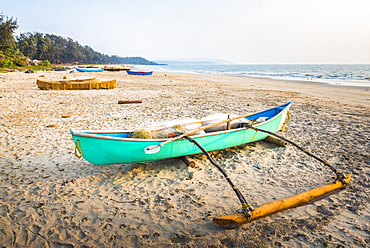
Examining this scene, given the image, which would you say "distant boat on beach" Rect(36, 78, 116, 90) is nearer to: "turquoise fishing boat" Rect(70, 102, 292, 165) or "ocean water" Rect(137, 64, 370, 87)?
"turquoise fishing boat" Rect(70, 102, 292, 165)

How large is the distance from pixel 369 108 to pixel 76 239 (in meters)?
12.5

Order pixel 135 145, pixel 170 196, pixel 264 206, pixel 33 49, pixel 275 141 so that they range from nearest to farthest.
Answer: pixel 264 206 < pixel 170 196 < pixel 135 145 < pixel 275 141 < pixel 33 49

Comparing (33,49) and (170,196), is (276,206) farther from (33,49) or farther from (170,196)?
(33,49)

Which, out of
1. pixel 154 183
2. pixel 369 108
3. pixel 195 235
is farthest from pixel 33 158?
pixel 369 108

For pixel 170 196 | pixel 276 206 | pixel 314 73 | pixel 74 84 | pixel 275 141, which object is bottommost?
pixel 170 196

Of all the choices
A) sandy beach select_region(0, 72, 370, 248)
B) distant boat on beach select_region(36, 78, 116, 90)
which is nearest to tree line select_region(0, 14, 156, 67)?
distant boat on beach select_region(36, 78, 116, 90)

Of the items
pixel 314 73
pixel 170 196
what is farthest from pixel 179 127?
pixel 314 73

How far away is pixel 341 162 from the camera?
15.4 ft

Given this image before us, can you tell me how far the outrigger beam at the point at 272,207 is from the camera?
273 cm

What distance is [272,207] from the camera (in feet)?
9.73

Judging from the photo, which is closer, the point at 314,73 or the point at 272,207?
the point at 272,207

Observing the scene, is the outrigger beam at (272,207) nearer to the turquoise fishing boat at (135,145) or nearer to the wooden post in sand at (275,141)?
the turquoise fishing boat at (135,145)

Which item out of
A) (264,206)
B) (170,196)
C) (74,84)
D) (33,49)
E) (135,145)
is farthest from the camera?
(33,49)

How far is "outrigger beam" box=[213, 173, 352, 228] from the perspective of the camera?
8.95ft
